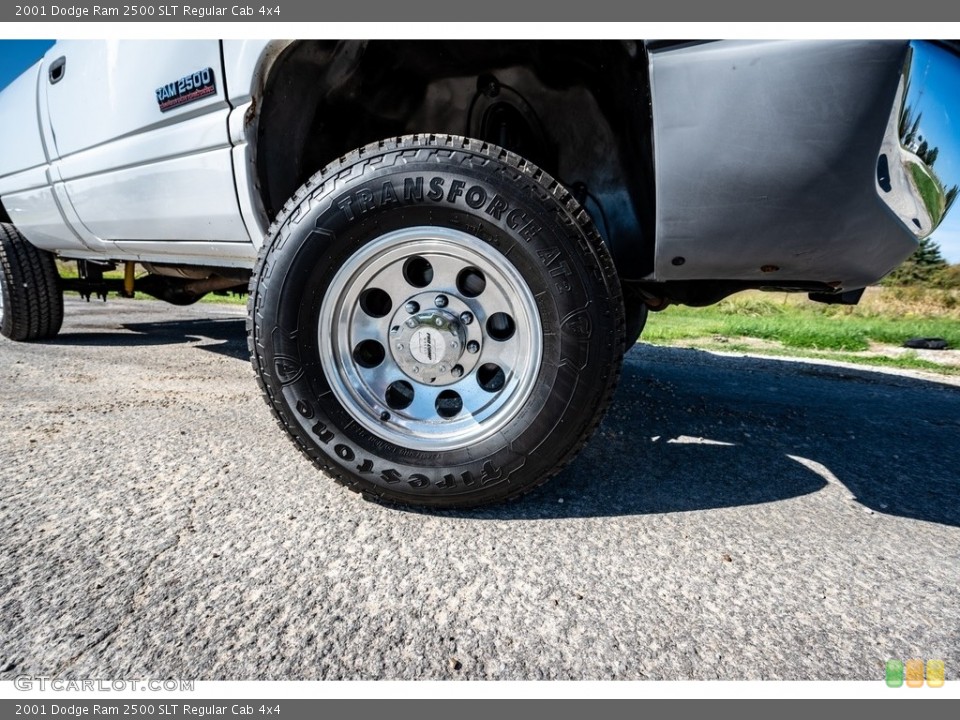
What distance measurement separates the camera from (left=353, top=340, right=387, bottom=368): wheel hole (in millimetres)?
1396

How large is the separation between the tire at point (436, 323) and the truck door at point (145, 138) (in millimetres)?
564

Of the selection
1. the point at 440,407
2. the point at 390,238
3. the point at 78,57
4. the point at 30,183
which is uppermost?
the point at 78,57

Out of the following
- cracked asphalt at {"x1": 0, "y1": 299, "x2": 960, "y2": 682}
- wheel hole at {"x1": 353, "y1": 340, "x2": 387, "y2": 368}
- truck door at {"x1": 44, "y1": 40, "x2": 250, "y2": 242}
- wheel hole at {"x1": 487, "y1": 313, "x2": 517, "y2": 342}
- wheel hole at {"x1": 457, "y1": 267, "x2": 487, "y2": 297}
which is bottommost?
cracked asphalt at {"x1": 0, "y1": 299, "x2": 960, "y2": 682}

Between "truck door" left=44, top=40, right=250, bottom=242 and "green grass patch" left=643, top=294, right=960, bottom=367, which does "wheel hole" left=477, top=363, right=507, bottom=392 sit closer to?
"truck door" left=44, top=40, right=250, bottom=242

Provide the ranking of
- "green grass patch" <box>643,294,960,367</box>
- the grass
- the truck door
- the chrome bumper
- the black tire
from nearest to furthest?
the chrome bumper, the truck door, the black tire, the grass, "green grass patch" <box>643,294,960,367</box>

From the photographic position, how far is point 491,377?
144 centimetres

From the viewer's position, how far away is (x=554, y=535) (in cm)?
118

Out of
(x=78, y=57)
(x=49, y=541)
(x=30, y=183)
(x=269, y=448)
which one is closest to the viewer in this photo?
(x=49, y=541)

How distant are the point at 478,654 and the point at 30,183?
345cm

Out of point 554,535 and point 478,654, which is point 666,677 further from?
point 554,535

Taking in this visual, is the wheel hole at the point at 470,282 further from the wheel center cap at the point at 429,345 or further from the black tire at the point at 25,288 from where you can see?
the black tire at the point at 25,288

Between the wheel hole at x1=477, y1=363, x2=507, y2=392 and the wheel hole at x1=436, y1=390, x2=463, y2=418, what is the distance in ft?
0.27

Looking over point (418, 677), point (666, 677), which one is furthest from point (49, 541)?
point (666, 677)

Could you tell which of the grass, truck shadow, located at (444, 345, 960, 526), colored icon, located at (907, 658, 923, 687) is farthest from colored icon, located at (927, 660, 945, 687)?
the grass
